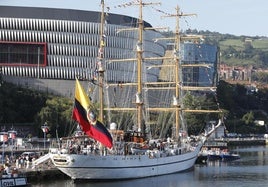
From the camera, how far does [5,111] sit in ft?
455

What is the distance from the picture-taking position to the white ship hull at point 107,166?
8194 cm

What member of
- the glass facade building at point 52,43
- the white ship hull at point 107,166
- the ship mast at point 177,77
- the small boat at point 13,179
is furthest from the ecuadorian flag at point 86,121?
the glass facade building at point 52,43

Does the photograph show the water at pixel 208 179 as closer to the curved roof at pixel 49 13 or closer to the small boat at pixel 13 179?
the small boat at pixel 13 179

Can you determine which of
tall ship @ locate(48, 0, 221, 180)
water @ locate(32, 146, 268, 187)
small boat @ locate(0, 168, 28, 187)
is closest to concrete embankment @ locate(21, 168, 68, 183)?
water @ locate(32, 146, 268, 187)

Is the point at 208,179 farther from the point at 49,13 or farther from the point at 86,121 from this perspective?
the point at 49,13

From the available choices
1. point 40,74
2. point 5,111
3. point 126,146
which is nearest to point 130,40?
point 40,74

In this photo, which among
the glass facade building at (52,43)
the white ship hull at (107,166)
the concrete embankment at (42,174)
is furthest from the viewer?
the glass facade building at (52,43)

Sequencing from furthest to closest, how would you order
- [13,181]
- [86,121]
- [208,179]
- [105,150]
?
[208,179], [105,150], [86,121], [13,181]

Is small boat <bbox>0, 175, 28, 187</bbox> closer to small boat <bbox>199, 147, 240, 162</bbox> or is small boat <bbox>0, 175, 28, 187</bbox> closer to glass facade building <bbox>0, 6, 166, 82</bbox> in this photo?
small boat <bbox>199, 147, 240, 162</bbox>

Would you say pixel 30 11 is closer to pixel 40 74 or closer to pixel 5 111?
pixel 40 74

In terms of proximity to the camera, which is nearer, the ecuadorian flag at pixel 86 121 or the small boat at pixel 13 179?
the small boat at pixel 13 179

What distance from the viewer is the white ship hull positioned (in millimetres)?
81938

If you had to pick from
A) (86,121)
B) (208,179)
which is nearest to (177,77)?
(208,179)

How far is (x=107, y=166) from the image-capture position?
84.1m
